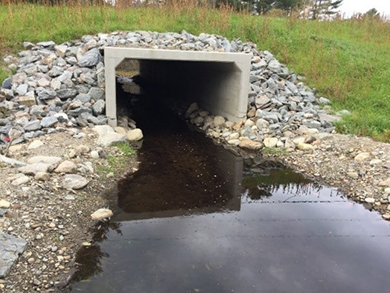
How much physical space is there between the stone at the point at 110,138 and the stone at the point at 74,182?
187cm

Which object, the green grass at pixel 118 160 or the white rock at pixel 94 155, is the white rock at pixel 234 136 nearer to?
the green grass at pixel 118 160

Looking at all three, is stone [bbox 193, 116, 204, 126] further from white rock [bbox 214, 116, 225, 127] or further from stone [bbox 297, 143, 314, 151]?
stone [bbox 297, 143, 314, 151]

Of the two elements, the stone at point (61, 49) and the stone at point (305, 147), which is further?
the stone at point (61, 49)

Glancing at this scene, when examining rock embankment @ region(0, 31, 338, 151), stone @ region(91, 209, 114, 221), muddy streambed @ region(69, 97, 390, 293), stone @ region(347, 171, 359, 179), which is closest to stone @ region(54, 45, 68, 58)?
rock embankment @ region(0, 31, 338, 151)

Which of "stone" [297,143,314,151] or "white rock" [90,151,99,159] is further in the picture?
"stone" [297,143,314,151]

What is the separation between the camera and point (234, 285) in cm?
407

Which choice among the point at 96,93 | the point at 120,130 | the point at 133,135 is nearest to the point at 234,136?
the point at 133,135

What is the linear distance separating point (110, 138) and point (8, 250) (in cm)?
419

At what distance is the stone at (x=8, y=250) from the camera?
3848 mm

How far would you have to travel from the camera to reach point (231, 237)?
5.06m

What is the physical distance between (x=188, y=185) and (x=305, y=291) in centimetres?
320

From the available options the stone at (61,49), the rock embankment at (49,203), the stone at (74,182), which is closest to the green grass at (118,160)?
the rock embankment at (49,203)

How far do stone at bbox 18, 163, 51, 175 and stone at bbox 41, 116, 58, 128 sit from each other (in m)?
2.00

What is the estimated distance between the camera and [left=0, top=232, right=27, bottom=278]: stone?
3.85 meters
